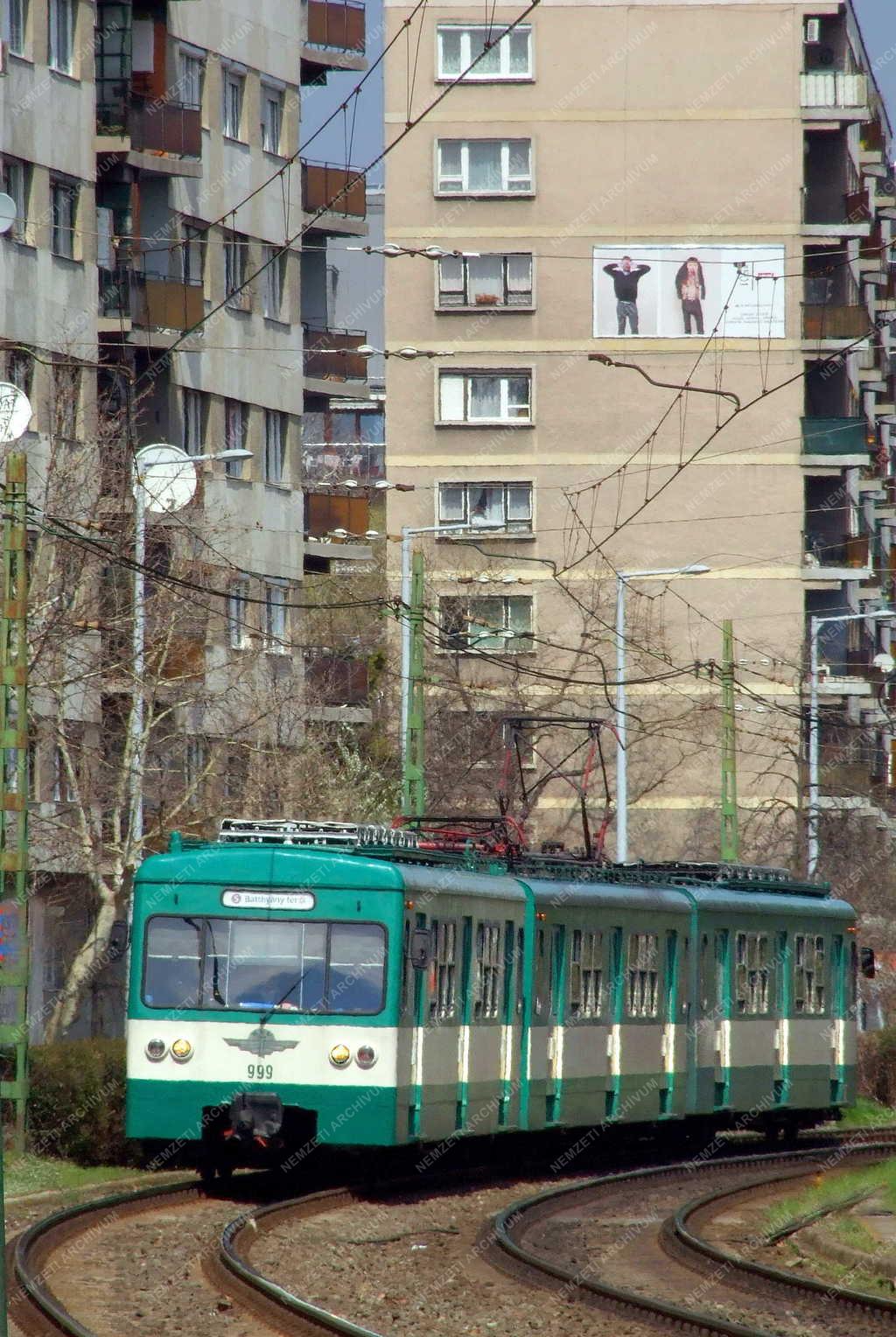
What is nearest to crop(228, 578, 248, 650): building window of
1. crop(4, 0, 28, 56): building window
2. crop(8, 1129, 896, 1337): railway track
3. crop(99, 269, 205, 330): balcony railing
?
crop(99, 269, 205, 330): balcony railing

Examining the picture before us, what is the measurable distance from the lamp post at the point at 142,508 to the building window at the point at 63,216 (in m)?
11.0

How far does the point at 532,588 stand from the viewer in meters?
64.2

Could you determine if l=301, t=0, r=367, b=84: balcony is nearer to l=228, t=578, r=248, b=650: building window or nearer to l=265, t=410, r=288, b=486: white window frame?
l=265, t=410, r=288, b=486: white window frame

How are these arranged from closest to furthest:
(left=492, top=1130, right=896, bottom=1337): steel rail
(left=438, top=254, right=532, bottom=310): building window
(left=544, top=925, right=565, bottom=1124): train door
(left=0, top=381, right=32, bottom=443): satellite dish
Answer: (left=492, top=1130, right=896, bottom=1337): steel rail → (left=544, top=925, right=565, bottom=1124): train door → (left=0, top=381, right=32, bottom=443): satellite dish → (left=438, top=254, right=532, bottom=310): building window

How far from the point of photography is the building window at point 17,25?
43.7 m

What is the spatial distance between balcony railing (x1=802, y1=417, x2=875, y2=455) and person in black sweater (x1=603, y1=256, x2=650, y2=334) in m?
4.72

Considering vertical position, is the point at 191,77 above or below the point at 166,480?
above

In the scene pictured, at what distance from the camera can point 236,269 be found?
172ft

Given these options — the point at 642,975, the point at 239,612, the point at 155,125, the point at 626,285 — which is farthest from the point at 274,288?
the point at 642,975

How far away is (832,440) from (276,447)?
53.0ft

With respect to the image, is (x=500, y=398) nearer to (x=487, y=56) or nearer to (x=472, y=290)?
(x=472, y=290)

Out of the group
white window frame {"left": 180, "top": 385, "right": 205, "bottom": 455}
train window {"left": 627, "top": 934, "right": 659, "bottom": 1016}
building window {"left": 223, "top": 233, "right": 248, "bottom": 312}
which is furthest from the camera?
building window {"left": 223, "top": 233, "right": 248, "bottom": 312}

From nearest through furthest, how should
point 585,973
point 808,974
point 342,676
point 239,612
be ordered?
point 585,973
point 808,974
point 239,612
point 342,676

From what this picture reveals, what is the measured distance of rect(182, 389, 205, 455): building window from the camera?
49781 millimetres
